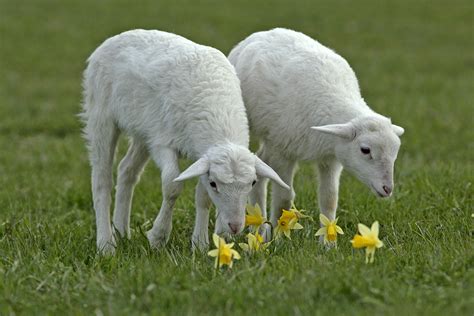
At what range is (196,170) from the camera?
548cm

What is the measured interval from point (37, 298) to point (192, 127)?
5.32 ft

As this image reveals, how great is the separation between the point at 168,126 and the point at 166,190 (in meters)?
0.45

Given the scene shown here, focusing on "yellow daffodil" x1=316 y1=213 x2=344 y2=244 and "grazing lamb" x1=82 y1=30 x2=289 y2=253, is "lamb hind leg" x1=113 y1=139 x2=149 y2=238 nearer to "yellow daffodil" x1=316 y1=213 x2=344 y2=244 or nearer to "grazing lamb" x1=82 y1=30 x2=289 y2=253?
"grazing lamb" x1=82 y1=30 x2=289 y2=253

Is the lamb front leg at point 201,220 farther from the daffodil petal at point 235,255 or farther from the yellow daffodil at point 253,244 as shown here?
the daffodil petal at point 235,255

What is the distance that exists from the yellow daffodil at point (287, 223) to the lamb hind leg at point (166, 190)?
0.73 m

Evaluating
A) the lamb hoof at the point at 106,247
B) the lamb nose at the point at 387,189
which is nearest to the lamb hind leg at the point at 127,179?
the lamb hoof at the point at 106,247

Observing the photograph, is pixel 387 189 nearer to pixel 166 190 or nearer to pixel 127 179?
pixel 166 190

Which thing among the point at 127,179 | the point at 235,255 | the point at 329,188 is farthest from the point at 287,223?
the point at 127,179

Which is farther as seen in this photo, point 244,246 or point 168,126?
point 168,126

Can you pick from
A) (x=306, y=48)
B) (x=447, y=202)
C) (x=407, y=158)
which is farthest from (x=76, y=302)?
(x=407, y=158)

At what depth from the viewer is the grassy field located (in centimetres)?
473

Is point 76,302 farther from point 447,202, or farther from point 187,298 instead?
point 447,202

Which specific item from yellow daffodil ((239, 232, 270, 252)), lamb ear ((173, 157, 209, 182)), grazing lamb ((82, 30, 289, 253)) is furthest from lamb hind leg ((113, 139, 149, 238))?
yellow daffodil ((239, 232, 270, 252))

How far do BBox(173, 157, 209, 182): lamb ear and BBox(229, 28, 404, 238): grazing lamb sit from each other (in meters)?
0.90
